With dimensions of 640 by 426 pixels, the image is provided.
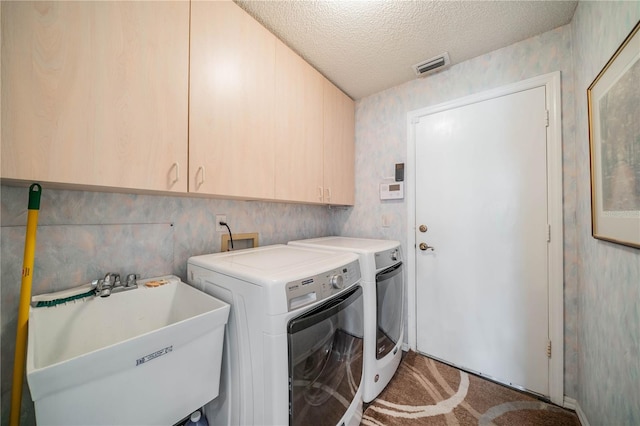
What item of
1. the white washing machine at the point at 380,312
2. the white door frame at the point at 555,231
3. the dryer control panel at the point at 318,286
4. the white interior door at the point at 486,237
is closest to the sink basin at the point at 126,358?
the dryer control panel at the point at 318,286

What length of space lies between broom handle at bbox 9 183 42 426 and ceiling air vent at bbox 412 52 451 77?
2348 mm

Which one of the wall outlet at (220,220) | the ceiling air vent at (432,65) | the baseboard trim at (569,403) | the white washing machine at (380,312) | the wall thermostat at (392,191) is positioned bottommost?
the baseboard trim at (569,403)

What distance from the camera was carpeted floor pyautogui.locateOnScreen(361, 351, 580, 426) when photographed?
132 centimetres

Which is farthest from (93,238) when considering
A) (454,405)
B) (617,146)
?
(617,146)

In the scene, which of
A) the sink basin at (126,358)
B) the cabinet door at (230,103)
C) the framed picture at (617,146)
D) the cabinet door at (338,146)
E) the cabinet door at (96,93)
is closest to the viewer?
the sink basin at (126,358)

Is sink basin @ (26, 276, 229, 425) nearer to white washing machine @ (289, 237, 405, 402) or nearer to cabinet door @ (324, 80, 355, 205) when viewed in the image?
white washing machine @ (289, 237, 405, 402)

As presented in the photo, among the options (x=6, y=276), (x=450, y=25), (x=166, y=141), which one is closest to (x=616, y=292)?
(x=450, y=25)

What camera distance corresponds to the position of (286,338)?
836mm

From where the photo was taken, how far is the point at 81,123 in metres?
0.80

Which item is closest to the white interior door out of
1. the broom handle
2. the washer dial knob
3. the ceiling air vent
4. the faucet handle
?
the ceiling air vent

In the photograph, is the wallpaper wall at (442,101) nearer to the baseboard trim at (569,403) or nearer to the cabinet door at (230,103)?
the baseboard trim at (569,403)

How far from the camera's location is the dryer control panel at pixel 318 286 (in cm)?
87

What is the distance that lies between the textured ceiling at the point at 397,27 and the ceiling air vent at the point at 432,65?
0.13 ft

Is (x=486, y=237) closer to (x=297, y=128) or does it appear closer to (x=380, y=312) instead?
(x=380, y=312)
